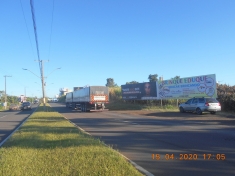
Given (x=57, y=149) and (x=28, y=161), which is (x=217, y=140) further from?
(x=28, y=161)

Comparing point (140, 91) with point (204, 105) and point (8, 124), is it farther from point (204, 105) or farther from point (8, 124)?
point (8, 124)

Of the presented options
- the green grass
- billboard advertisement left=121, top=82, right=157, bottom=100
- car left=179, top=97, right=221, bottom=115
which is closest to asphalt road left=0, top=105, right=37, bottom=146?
the green grass

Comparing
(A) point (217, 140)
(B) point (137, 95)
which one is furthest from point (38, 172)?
(B) point (137, 95)

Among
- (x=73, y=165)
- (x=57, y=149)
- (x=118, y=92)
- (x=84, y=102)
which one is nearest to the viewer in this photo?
(x=73, y=165)

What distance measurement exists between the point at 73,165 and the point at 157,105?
32.2 meters

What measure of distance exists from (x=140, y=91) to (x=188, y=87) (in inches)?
390

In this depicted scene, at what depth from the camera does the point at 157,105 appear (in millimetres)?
37688

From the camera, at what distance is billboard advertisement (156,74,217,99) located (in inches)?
1118

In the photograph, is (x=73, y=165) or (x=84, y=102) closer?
(x=73, y=165)

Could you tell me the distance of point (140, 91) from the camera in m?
40.0

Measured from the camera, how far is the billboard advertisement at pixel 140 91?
37.4m

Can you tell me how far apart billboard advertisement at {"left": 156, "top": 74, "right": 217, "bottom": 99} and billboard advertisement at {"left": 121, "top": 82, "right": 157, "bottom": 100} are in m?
1.24

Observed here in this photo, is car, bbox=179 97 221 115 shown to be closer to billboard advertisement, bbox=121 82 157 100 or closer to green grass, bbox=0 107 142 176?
billboard advertisement, bbox=121 82 157 100

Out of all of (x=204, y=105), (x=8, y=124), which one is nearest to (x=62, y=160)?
(x=8, y=124)
